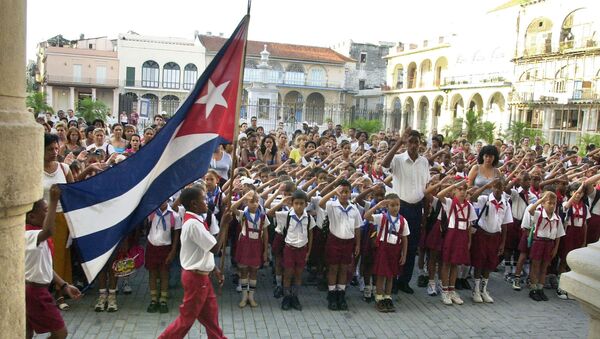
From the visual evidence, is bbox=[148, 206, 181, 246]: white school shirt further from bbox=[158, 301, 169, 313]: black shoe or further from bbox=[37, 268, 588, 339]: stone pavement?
bbox=[37, 268, 588, 339]: stone pavement

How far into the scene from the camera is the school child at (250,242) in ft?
22.4

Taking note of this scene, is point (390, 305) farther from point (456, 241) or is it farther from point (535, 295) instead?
point (535, 295)

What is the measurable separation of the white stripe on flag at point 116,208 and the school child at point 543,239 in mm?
5301

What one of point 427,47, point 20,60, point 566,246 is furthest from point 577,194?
point 427,47

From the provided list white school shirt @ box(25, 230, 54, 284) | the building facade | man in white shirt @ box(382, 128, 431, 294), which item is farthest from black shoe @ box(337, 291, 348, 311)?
the building facade

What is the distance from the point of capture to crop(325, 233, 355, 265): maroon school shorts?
685cm

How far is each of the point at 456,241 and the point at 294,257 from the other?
2.17 m

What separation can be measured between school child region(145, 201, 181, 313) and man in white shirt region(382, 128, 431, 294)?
2872 millimetres

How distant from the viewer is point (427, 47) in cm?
4744

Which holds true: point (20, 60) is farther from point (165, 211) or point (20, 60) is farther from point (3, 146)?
point (165, 211)

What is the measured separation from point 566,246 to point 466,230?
1.99m

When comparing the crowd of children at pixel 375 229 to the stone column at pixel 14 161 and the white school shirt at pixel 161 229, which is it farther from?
the stone column at pixel 14 161

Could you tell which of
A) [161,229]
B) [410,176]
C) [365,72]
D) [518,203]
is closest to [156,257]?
[161,229]

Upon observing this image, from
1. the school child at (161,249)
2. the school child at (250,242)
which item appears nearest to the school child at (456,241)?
the school child at (250,242)
